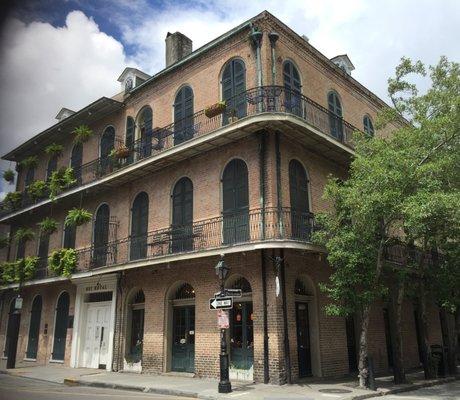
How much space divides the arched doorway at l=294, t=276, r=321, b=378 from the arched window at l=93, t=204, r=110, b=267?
8.20 meters

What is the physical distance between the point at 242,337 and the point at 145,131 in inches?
380

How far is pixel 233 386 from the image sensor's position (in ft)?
41.2

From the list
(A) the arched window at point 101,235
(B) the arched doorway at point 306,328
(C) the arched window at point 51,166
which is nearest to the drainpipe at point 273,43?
(B) the arched doorway at point 306,328

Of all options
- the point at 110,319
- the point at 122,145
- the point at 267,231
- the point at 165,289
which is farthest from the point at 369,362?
the point at 122,145

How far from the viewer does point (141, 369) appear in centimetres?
1634

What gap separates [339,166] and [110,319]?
10.9 meters

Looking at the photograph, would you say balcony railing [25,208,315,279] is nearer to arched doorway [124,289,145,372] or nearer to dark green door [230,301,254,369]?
arched doorway [124,289,145,372]

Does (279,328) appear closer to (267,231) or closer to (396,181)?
(267,231)

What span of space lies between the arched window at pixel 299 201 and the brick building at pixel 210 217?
0.21 ft

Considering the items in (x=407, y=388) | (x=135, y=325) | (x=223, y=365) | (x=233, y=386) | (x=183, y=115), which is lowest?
(x=407, y=388)

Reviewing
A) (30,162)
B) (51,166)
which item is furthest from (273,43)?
(30,162)

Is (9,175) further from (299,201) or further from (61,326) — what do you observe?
(299,201)

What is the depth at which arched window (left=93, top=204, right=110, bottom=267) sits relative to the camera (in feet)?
62.0

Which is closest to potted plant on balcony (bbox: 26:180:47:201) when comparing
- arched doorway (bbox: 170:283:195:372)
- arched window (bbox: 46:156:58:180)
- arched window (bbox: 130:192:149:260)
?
arched window (bbox: 46:156:58:180)
